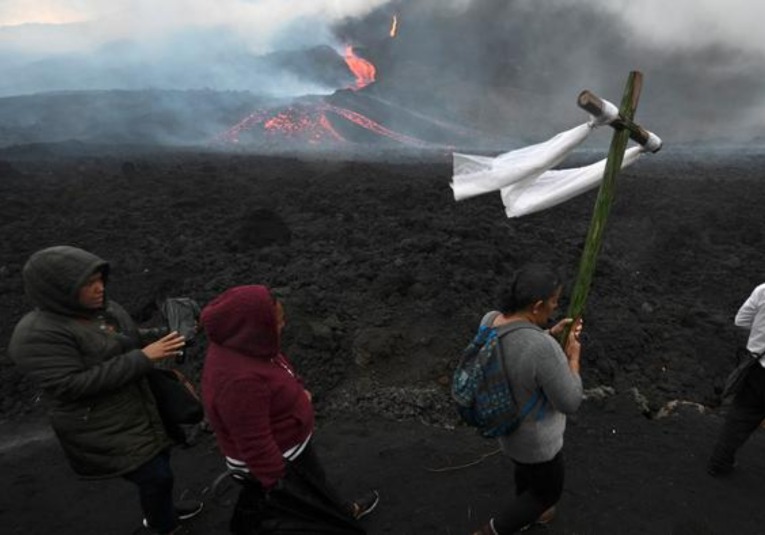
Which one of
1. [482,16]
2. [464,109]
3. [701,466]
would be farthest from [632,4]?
[701,466]

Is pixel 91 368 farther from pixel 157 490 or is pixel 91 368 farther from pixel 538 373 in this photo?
pixel 538 373

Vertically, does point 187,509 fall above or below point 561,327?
below

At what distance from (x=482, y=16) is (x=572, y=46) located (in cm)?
961

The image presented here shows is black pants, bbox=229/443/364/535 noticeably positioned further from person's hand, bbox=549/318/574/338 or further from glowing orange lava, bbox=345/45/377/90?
glowing orange lava, bbox=345/45/377/90

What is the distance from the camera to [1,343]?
6.86 m

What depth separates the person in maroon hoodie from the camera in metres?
2.29

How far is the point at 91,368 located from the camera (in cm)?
247

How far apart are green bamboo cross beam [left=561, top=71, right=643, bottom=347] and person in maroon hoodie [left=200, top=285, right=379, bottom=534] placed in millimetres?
1503

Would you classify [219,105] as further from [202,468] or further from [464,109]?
[202,468]

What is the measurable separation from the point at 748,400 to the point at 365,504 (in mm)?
2726

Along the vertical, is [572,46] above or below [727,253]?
above

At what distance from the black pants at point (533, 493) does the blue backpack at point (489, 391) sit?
34 centimetres

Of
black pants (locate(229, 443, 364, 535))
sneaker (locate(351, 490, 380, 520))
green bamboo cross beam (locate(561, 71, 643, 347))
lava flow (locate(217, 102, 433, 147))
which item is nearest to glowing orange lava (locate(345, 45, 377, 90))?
lava flow (locate(217, 102, 433, 147))

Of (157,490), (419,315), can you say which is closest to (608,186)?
(157,490)
